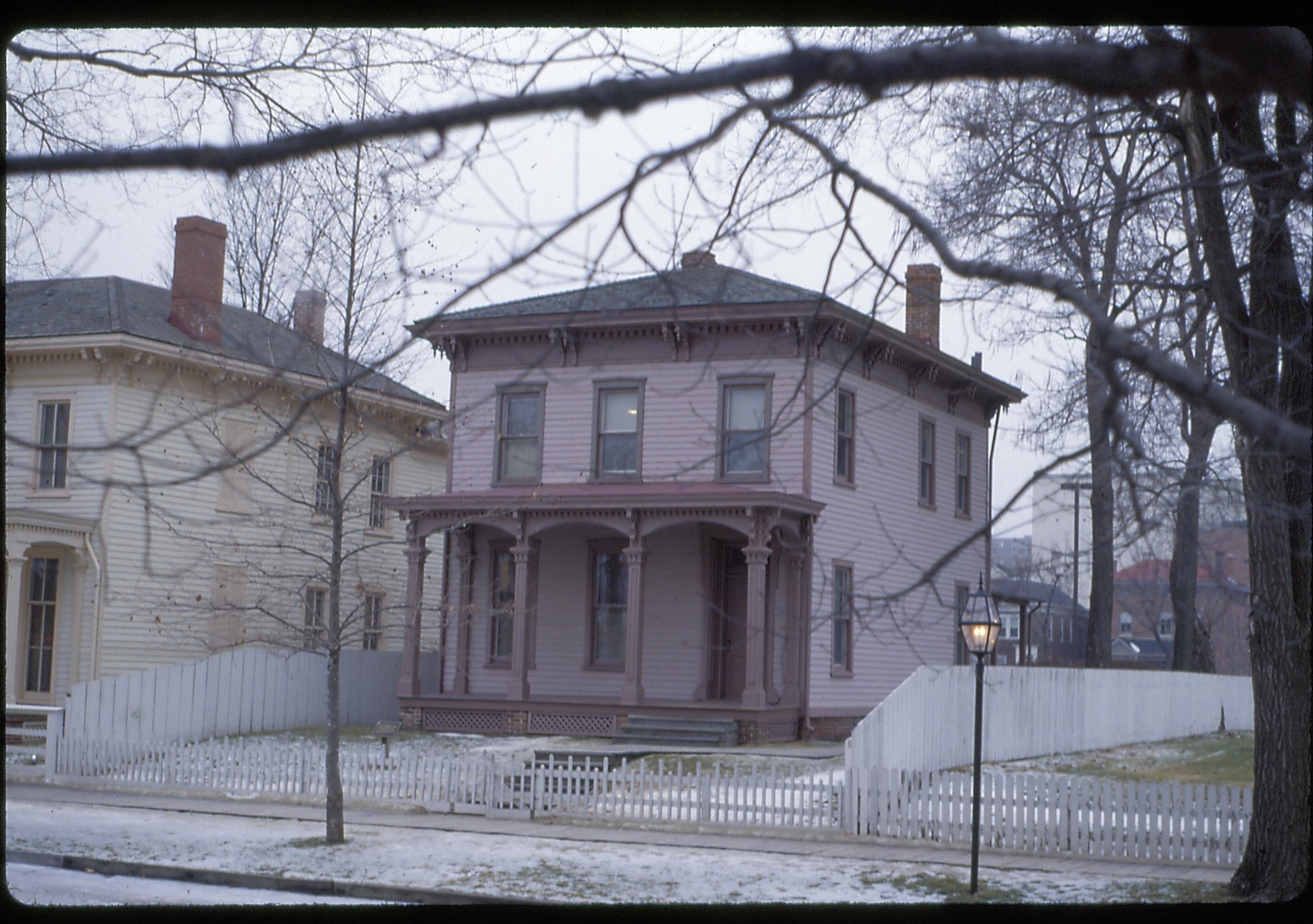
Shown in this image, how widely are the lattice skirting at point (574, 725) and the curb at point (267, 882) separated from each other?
11318 mm

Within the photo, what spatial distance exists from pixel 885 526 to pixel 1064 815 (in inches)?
468

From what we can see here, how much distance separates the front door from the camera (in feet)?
78.9

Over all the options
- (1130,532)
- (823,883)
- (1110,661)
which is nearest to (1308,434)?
(1130,532)

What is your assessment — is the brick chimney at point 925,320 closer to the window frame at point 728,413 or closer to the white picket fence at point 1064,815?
the window frame at point 728,413

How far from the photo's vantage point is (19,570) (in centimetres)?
2427

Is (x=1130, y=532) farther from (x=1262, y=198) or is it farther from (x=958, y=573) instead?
(x=958, y=573)

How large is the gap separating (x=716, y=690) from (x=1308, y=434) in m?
20.4

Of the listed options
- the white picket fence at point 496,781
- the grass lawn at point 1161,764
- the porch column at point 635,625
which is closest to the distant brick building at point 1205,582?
the white picket fence at point 496,781

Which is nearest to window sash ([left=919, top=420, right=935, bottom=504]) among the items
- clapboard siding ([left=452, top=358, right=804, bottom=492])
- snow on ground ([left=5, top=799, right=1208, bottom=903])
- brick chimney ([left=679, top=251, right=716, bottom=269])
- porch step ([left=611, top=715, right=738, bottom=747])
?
clapboard siding ([left=452, top=358, right=804, bottom=492])

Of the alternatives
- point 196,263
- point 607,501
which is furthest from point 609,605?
point 196,263

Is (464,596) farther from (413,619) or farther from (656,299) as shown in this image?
(656,299)

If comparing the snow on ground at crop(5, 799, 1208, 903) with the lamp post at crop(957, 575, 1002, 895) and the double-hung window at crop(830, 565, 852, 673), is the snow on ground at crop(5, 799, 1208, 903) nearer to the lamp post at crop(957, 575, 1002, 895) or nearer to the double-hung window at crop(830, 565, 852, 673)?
the lamp post at crop(957, 575, 1002, 895)

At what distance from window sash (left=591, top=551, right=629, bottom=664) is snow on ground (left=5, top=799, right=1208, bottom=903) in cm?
1003

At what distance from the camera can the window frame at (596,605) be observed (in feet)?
80.2
